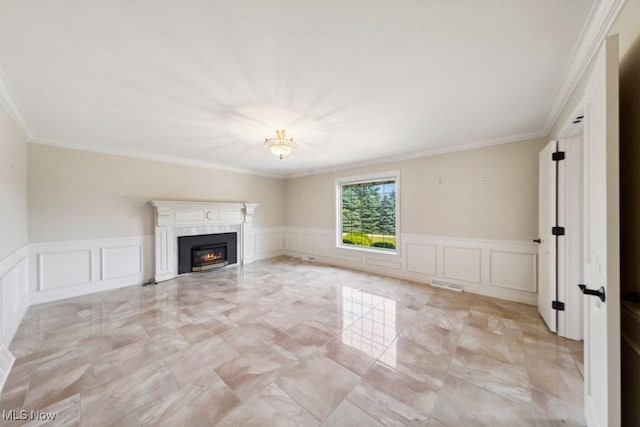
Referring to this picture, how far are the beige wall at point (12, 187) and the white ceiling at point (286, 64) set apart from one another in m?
0.31

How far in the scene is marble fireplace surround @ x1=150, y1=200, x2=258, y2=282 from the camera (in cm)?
451

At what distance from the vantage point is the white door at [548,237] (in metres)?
2.52

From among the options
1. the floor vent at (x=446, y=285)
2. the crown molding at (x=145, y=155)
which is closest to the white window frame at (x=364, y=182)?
the floor vent at (x=446, y=285)

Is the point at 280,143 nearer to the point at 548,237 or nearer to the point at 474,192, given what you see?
the point at 474,192

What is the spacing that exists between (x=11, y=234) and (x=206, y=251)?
2.95m

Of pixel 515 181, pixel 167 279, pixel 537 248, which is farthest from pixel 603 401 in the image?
pixel 167 279

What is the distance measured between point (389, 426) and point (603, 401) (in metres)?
1.13

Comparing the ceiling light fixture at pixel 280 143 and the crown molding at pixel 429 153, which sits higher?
the crown molding at pixel 429 153

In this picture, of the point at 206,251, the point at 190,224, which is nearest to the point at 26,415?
the point at 190,224

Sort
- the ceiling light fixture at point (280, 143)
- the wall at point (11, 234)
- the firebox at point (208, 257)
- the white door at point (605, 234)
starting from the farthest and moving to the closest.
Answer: the firebox at point (208, 257) → the ceiling light fixture at point (280, 143) → the wall at point (11, 234) → the white door at point (605, 234)

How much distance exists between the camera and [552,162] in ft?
8.22

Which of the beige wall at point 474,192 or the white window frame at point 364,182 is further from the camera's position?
the white window frame at point 364,182

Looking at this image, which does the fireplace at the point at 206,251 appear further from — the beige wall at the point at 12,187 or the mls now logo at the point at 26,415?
the mls now logo at the point at 26,415

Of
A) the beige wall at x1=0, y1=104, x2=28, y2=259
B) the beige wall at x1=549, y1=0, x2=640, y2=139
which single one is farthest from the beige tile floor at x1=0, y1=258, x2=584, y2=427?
the beige wall at x1=549, y1=0, x2=640, y2=139
